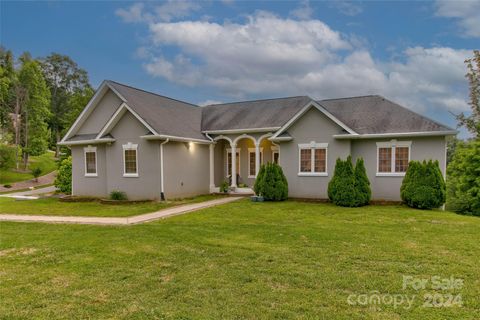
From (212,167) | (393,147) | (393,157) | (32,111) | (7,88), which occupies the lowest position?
(212,167)

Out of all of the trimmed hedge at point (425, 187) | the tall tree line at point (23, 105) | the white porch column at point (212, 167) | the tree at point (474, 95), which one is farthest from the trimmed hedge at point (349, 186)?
the tall tree line at point (23, 105)

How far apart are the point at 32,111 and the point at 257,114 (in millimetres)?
31685

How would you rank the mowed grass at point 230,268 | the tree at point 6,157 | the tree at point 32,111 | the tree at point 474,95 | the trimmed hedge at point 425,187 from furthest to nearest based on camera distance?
the tree at point 32,111
the tree at point 6,157
the tree at point 474,95
the trimmed hedge at point 425,187
the mowed grass at point 230,268

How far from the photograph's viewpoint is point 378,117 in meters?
15.0

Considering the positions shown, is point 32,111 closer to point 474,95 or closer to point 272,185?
point 272,185

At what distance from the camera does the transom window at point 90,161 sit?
1738 centimetres

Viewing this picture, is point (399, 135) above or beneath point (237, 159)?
above

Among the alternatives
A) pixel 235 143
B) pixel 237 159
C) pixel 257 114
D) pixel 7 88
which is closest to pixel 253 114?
pixel 257 114

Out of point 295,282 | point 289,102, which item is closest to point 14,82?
point 289,102

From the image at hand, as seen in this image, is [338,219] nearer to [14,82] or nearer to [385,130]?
[385,130]

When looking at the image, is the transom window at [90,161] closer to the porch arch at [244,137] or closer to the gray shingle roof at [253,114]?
the gray shingle roof at [253,114]

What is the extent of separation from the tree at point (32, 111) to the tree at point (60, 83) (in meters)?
16.0

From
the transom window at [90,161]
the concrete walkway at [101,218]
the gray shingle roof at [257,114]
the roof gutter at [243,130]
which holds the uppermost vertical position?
the gray shingle roof at [257,114]

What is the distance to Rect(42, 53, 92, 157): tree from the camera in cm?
5299
